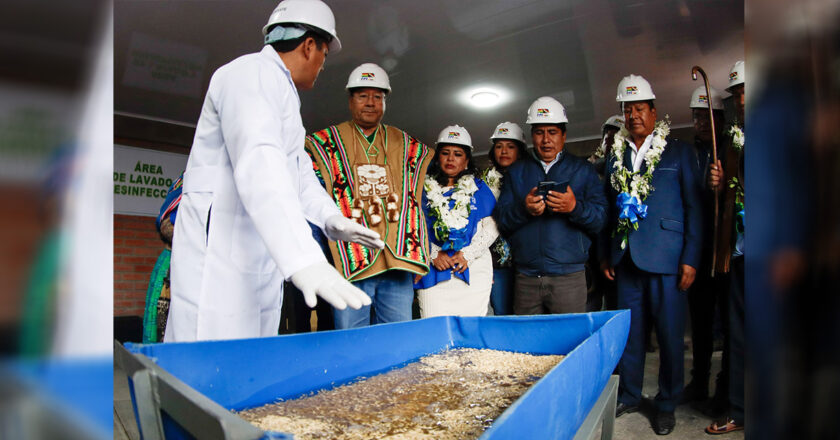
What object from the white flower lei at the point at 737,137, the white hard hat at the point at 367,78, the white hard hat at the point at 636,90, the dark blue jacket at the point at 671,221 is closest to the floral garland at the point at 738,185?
the white flower lei at the point at 737,137

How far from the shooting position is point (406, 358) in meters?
1.52

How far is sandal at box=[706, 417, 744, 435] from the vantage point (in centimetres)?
226

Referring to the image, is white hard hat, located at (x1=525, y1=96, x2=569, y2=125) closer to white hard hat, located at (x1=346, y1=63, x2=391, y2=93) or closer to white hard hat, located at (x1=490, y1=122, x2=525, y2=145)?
white hard hat, located at (x1=490, y1=122, x2=525, y2=145)

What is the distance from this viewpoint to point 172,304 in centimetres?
131

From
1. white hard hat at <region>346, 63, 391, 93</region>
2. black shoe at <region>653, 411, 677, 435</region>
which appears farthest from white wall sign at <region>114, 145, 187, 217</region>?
black shoe at <region>653, 411, 677, 435</region>

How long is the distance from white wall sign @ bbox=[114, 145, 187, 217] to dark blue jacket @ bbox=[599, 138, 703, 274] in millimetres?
4711

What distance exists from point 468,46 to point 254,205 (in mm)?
3093

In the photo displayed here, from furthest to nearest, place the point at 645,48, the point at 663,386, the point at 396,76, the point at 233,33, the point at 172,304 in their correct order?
the point at 396,76
the point at 645,48
the point at 233,33
the point at 663,386
the point at 172,304

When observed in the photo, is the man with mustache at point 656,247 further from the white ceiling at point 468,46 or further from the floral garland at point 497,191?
the white ceiling at point 468,46

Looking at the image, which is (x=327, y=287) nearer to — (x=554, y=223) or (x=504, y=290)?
(x=554, y=223)

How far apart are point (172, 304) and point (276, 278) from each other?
263mm
